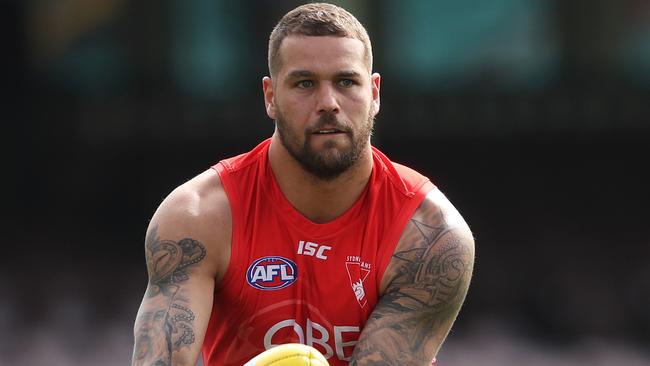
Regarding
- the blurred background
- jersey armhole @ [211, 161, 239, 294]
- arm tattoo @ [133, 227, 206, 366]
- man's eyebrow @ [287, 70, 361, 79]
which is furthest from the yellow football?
the blurred background

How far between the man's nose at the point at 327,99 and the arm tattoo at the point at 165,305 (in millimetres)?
703

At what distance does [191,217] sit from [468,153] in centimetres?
893

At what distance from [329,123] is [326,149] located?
0.12 meters

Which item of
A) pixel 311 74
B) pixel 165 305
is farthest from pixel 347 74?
pixel 165 305

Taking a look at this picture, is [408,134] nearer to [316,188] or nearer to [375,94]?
[375,94]

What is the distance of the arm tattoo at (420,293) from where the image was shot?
17.7 ft

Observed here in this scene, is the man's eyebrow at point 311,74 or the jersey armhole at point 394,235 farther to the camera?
the jersey armhole at point 394,235

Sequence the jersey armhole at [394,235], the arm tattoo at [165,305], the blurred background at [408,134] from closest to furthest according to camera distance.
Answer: the arm tattoo at [165,305] → the jersey armhole at [394,235] → the blurred background at [408,134]

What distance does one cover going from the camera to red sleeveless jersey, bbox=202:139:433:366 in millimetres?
5457

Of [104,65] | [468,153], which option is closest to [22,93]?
[104,65]

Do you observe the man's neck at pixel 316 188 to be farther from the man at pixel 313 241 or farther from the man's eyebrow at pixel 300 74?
the man's eyebrow at pixel 300 74

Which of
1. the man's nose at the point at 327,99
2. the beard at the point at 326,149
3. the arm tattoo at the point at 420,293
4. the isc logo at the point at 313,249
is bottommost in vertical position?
the arm tattoo at the point at 420,293

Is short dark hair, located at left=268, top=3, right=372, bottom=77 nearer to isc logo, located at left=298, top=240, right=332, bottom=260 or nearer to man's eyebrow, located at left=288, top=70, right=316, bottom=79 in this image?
man's eyebrow, located at left=288, top=70, right=316, bottom=79

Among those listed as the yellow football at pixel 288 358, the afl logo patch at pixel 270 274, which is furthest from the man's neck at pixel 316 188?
the yellow football at pixel 288 358
